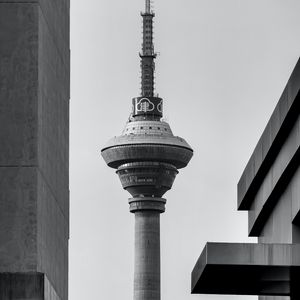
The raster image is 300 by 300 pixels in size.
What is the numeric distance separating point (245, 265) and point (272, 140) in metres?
8.64

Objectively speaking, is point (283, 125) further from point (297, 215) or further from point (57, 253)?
point (57, 253)

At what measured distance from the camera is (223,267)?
3244 centimetres

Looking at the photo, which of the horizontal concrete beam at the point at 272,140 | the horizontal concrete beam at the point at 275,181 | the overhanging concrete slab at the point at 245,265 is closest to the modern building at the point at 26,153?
the overhanging concrete slab at the point at 245,265

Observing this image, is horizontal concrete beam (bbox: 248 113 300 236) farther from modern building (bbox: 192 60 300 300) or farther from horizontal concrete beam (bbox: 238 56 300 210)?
horizontal concrete beam (bbox: 238 56 300 210)

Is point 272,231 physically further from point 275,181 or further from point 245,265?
point 245,265

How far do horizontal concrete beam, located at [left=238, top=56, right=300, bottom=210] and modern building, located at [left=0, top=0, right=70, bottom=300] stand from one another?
7369mm

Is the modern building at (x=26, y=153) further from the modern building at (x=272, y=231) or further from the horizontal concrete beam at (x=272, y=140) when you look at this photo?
the horizontal concrete beam at (x=272, y=140)

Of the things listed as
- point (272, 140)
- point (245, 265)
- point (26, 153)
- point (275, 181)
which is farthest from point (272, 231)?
point (26, 153)

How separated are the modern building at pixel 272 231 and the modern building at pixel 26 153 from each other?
5.58 meters

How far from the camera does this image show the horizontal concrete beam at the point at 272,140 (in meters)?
34.7

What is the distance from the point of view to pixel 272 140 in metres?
40.2

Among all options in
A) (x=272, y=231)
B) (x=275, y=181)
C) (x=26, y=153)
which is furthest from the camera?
(x=272, y=231)

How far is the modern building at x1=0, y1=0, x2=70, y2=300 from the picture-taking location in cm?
2553

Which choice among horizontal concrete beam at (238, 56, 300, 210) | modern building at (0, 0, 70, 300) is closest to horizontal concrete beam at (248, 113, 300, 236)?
horizontal concrete beam at (238, 56, 300, 210)
